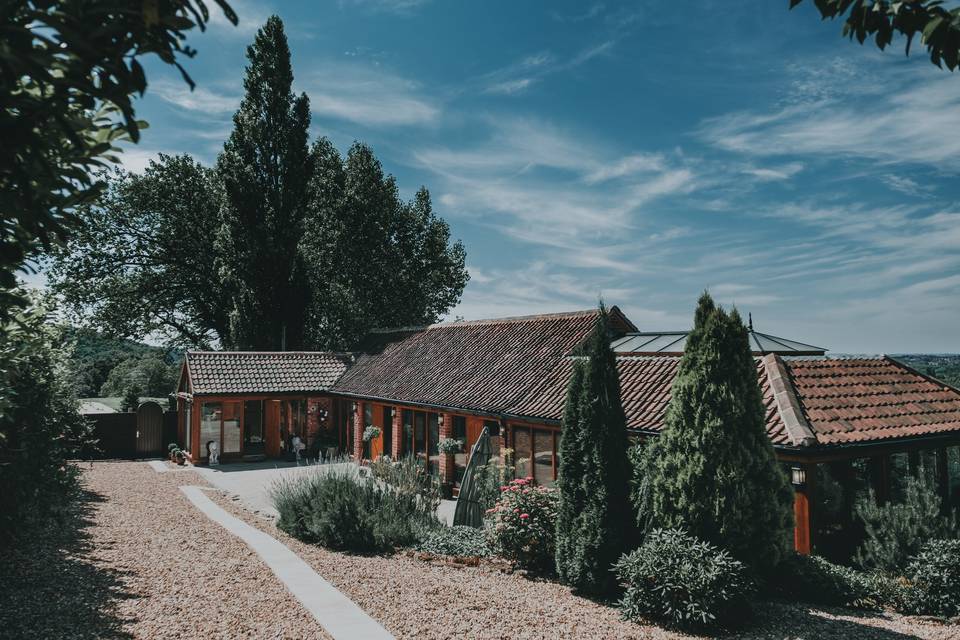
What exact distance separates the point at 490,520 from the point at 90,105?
31.2 ft

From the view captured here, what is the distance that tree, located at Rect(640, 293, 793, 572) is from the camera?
806cm

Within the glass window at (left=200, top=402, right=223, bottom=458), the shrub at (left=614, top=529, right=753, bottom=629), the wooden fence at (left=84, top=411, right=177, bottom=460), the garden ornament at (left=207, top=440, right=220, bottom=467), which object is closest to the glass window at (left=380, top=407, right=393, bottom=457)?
the garden ornament at (left=207, top=440, right=220, bottom=467)

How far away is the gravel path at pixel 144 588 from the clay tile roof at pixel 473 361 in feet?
24.8

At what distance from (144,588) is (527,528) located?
5473mm

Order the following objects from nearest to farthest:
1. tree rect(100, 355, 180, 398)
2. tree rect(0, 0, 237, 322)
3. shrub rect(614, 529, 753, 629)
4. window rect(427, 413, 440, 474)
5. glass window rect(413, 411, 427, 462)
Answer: tree rect(0, 0, 237, 322) → shrub rect(614, 529, 753, 629) → window rect(427, 413, 440, 474) → glass window rect(413, 411, 427, 462) → tree rect(100, 355, 180, 398)

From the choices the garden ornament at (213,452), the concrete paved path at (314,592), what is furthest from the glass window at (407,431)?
the concrete paved path at (314,592)

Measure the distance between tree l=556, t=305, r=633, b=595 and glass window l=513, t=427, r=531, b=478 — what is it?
16.9 feet

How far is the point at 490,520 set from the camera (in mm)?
11094

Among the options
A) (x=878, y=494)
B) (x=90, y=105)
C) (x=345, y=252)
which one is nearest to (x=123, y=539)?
(x=90, y=105)

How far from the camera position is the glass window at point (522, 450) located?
571 inches

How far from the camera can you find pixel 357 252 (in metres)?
33.6

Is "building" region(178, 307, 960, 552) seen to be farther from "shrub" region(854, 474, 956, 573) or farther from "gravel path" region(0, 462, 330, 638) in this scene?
"gravel path" region(0, 462, 330, 638)

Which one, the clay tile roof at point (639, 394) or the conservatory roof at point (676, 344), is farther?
the conservatory roof at point (676, 344)

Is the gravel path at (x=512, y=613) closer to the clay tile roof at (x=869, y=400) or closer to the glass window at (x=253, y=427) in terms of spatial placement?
the clay tile roof at (x=869, y=400)
